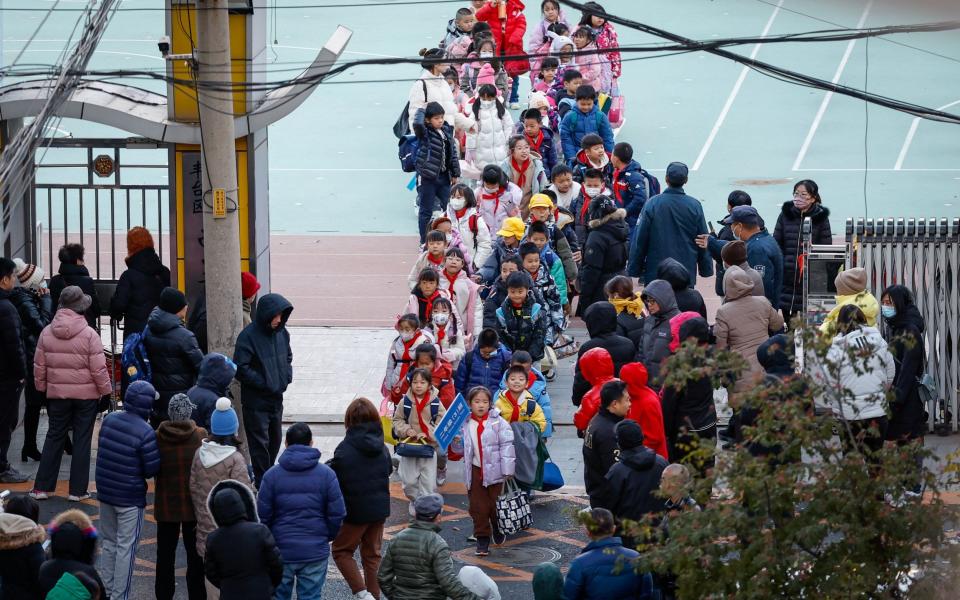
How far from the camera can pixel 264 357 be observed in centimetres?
1197

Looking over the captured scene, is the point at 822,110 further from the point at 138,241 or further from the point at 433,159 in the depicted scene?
the point at 138,241

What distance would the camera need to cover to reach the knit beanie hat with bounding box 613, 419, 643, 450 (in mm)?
9289

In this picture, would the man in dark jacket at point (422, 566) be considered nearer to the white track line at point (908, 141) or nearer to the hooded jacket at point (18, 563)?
the hooded jacket at point (18, 563)

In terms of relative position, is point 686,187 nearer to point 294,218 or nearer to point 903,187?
point 903,187

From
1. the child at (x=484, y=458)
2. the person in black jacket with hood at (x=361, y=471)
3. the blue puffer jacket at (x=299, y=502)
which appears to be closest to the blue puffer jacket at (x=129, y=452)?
the blue puffer jacket at (x=299, y=502)

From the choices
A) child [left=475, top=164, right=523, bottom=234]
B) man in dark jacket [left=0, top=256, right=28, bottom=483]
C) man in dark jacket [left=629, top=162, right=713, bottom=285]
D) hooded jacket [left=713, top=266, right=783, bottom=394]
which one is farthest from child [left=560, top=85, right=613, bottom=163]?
man in dark jacket [left=0, top=256, right=28, bottom=483]

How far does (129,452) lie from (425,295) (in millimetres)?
4257

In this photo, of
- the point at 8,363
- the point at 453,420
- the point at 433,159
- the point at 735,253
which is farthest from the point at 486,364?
the point at 433,159

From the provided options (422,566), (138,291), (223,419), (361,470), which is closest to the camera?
(422,566)

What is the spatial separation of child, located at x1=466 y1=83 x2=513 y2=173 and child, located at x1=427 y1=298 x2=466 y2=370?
5.30 meters

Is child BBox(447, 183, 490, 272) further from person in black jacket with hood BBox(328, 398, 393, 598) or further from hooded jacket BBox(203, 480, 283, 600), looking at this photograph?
hooded jacket BBox(203, 480, 283, 600)

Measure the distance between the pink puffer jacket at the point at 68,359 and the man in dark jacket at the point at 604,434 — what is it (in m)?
4.30

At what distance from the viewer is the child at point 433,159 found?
17312mm

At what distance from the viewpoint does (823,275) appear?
14.3m
